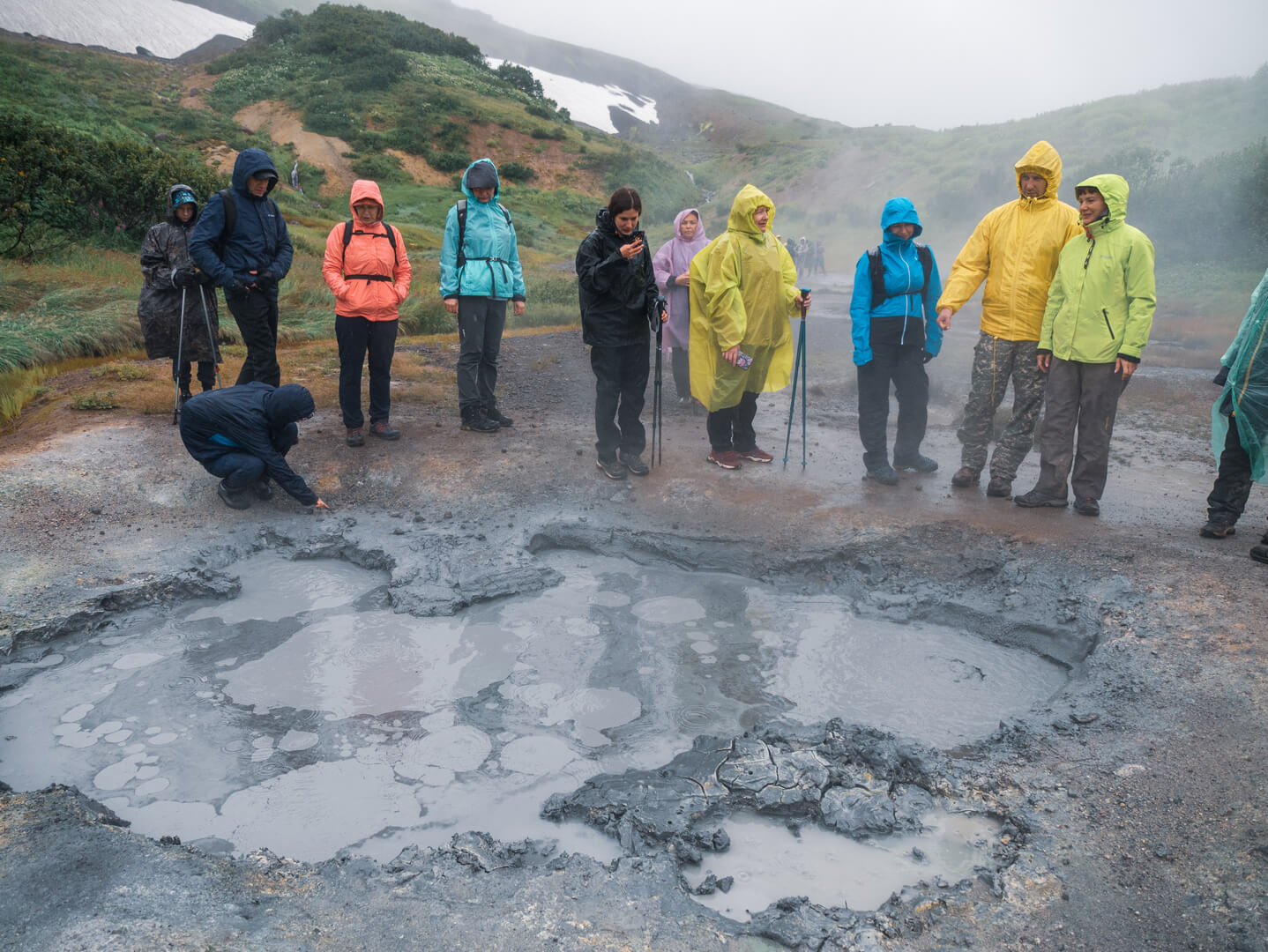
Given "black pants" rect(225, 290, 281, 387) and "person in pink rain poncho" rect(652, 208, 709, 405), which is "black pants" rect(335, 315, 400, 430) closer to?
"black pants" rect(225, 290, 281, 387)

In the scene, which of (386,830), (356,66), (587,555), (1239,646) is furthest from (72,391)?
(356,66)

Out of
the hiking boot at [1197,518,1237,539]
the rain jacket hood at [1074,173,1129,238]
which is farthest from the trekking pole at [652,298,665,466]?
the hiking boot at [1197,518,1237,539]

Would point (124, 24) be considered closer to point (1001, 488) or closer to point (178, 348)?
point (178, 348)

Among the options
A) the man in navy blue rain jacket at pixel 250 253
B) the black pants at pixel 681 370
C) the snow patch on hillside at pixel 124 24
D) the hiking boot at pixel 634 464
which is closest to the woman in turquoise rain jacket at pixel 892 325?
the hiking boot at pixel 634 464

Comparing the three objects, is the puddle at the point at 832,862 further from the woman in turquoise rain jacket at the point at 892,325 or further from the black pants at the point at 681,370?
the black pants at the point at 681,370

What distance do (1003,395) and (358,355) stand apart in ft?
13.4

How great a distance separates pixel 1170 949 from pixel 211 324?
Result: 6.24 m

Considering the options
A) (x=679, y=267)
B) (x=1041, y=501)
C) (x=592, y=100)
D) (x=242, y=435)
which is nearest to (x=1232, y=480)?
(x=1041, y=501)

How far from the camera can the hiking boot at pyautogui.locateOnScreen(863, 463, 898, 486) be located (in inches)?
202

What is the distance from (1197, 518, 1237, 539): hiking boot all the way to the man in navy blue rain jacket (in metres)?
5.54

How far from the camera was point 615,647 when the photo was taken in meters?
3.60

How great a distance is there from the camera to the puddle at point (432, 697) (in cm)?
264

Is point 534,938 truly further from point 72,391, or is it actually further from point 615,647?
point 72,391

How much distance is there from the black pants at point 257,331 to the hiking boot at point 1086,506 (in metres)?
4.99
